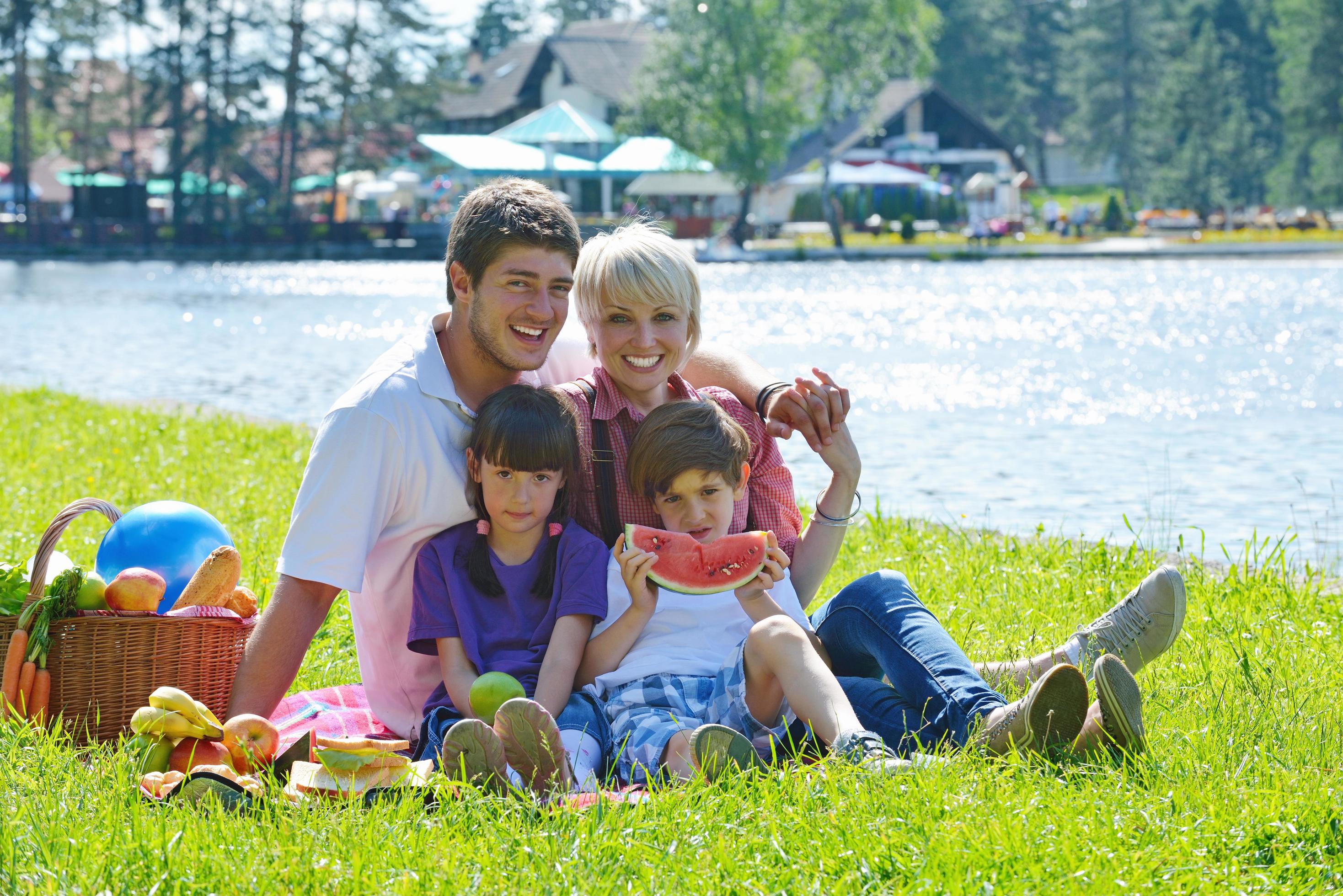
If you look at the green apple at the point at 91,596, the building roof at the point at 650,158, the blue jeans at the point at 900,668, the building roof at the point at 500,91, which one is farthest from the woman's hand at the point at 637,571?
the building roof at the point at 500,91

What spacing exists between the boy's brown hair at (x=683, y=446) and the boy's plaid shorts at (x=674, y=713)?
50cm

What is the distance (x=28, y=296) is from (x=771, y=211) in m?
36.0

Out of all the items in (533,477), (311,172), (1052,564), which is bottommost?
(1052,564)

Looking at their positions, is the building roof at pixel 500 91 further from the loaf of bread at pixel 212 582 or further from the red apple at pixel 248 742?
the red apple at pixel 248 742

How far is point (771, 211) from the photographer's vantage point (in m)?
61.8

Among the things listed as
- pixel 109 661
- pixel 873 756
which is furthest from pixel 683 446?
pixel 109 661

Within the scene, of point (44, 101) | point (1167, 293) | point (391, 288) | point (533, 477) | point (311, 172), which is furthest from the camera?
point (311, 172)

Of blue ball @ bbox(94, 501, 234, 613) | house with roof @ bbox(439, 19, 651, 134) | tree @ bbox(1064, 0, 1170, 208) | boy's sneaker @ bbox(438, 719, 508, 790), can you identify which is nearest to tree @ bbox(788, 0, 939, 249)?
house with roof @ bbox(439, 19, 651, 134)

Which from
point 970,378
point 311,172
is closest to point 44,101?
point 311,172

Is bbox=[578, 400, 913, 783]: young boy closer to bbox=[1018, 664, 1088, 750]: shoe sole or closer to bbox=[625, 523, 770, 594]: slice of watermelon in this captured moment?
bbox=[625, 523, 770, 594]: slice of watermelon

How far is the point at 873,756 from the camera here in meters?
3.32

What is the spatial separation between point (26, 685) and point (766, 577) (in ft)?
6.64

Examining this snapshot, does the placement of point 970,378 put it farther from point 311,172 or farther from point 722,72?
point 311,172

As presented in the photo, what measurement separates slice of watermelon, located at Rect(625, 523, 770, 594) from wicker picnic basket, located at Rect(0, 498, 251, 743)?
1202mm
